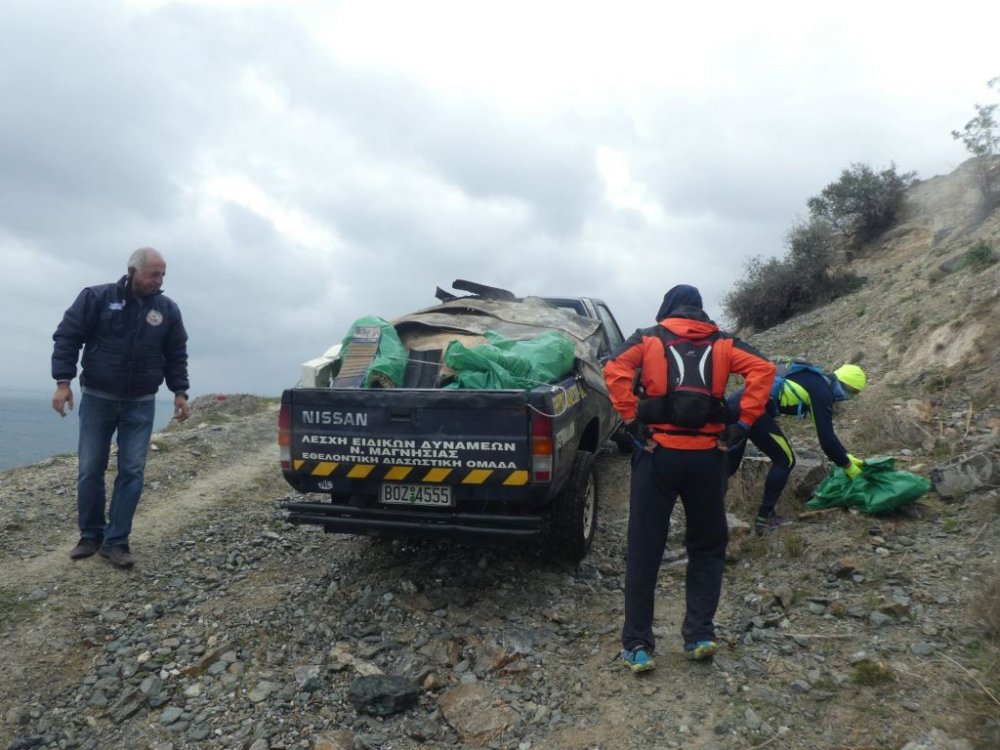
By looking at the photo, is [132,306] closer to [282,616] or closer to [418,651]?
[282,616]

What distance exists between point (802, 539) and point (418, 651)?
2.69 meters

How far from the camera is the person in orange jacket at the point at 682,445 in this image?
3537mm

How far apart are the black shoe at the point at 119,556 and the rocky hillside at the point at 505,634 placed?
0.24 feet

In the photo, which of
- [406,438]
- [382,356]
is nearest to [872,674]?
[406,438]

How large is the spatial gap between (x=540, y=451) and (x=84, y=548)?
340 cm

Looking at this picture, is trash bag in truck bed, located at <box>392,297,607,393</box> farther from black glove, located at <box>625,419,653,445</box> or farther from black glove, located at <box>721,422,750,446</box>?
black glove, located at <box>721,422,750,446</box>

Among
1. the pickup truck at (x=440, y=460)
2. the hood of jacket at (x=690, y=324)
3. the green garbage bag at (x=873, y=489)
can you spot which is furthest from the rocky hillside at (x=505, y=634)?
the hood of jacket at (x=690, y=324)

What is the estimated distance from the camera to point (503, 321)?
608 cm

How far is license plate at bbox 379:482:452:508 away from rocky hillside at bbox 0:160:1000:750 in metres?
0.61

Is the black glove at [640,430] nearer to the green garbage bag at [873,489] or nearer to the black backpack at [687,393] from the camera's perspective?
the black backpack at [687,393]

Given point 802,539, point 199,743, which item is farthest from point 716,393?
point 199,743

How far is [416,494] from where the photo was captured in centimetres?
443

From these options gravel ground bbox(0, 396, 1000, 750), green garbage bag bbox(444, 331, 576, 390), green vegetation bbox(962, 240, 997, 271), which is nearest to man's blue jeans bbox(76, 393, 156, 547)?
gravel ground bbox(0, 396, 1000, 750)

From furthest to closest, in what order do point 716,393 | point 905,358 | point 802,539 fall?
point 905,358
point 802,539
point 716,393
